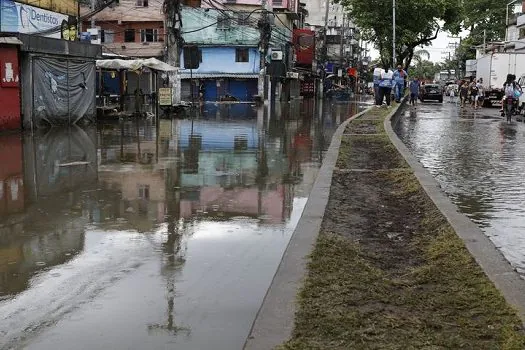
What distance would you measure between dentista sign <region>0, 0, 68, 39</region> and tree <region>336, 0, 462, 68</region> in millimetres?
27160

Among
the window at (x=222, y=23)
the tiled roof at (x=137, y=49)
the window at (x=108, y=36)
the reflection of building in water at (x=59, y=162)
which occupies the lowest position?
the reflection of building in water at (x=59, y=162)

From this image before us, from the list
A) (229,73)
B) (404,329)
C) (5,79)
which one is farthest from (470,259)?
(229,73)

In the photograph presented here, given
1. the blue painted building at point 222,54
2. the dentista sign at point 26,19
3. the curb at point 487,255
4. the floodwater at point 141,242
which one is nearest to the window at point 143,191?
the floodwater at point 141,242

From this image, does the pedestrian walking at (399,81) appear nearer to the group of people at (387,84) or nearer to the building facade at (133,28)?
the group of people at (387,84)

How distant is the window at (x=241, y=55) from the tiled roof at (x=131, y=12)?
6.17 metres

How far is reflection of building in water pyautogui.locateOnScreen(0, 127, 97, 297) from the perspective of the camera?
5.27 meters

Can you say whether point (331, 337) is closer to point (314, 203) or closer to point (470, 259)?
point (470, 259)

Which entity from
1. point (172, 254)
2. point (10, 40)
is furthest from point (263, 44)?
point (172, 254)

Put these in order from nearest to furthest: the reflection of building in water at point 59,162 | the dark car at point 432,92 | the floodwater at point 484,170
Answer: the floodwater at point 484,170, the reflection of building in water at point 59,162, the dark car at point 432,92

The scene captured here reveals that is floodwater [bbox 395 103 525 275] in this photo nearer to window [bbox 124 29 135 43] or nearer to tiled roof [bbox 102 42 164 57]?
tiled roof [bbox 102 42 164 57]

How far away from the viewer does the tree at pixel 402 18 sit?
4641 centimetres

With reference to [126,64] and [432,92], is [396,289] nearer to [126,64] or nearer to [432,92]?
[126,64]

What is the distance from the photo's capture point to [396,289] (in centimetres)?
451

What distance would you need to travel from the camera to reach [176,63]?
2745 cm
